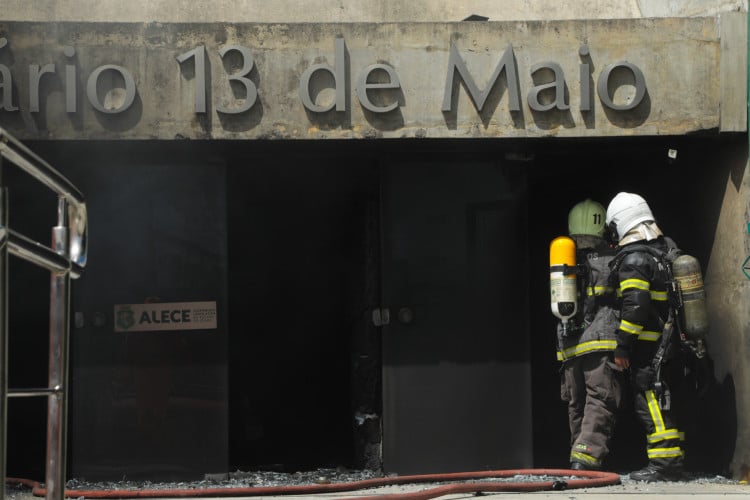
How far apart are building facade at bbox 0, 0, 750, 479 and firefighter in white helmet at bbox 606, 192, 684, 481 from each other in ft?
1.91

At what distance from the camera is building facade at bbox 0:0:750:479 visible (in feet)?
23.1

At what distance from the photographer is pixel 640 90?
7141 millimetres

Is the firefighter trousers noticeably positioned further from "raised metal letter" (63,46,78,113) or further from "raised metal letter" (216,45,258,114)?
"raised metal letter" (63,46,78,113)

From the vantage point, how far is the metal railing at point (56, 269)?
9.36 feet

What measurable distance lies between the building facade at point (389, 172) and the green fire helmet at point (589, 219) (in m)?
0.37

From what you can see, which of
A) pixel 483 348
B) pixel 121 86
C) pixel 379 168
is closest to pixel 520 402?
pixel 483 348

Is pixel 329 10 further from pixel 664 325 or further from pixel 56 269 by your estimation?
pixel 56 269

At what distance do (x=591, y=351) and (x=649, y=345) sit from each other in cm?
37

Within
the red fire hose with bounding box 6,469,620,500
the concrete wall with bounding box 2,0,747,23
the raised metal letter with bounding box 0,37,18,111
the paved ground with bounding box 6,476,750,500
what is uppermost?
the concrete wall with bounding box 2,0,747,23

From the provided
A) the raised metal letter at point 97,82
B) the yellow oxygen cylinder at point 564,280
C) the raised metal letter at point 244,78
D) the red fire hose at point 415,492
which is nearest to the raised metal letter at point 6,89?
the raised metal letter at point 97,82

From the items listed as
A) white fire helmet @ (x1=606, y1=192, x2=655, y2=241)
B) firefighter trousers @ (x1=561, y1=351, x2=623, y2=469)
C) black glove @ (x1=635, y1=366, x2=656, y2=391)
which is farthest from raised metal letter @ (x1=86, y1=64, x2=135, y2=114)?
black glove @ (x1=635, y1=366, x2=656, y2=391)

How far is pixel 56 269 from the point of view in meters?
3.19

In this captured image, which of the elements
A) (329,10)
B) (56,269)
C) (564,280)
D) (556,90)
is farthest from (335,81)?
(56,269)

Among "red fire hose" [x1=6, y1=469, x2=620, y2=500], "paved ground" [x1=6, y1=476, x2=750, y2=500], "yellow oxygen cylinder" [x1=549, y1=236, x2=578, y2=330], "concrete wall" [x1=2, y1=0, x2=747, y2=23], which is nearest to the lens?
"paved ground" [x1=6, y1=476, x2=750, y2=500]
